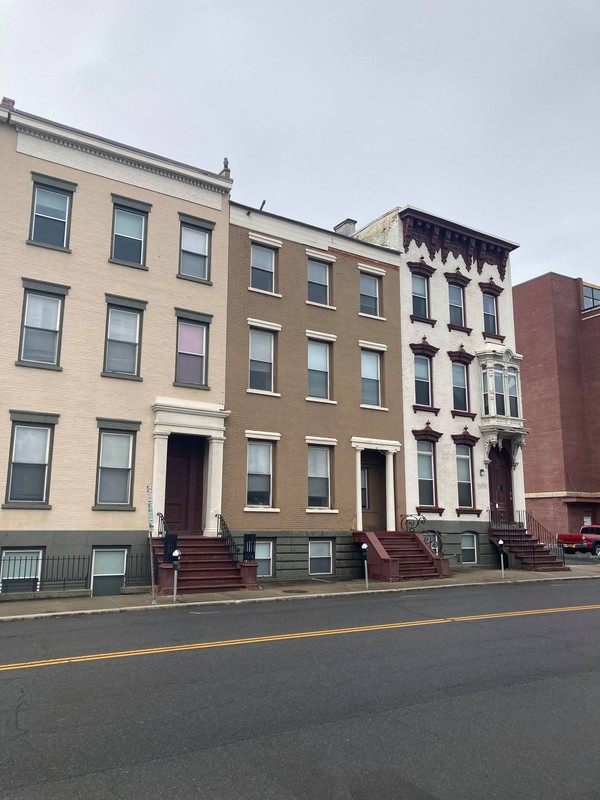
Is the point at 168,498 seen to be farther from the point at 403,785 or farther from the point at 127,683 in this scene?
the point at 403,785

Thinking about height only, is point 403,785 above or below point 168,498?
below

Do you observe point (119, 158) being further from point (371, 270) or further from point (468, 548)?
point (468, 548)

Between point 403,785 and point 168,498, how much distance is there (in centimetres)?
1657

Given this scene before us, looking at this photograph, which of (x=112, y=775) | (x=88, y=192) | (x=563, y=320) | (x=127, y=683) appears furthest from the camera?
(x=563, y=320)

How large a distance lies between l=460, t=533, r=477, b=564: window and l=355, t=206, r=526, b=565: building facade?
0.04m

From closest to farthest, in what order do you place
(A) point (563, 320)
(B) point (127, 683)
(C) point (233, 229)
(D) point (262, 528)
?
(B) point (127, 683) < (D) point (262, 528) < (C) point (233, 229) < (A) point (563, 320)

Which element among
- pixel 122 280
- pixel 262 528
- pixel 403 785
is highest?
→ pixel 122 280

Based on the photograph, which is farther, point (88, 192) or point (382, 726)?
point (88, 192)

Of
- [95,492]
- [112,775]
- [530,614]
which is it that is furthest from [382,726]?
[95,492]

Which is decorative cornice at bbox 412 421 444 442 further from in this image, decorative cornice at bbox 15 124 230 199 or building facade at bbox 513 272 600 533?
building facade at bbox 513 272 600 533

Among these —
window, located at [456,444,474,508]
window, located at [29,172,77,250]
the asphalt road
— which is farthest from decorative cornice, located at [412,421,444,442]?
window, located at [29,172,77,250]

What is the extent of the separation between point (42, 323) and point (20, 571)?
6.91 metres

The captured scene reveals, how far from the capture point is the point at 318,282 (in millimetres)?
24984

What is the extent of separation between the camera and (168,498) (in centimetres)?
2091
